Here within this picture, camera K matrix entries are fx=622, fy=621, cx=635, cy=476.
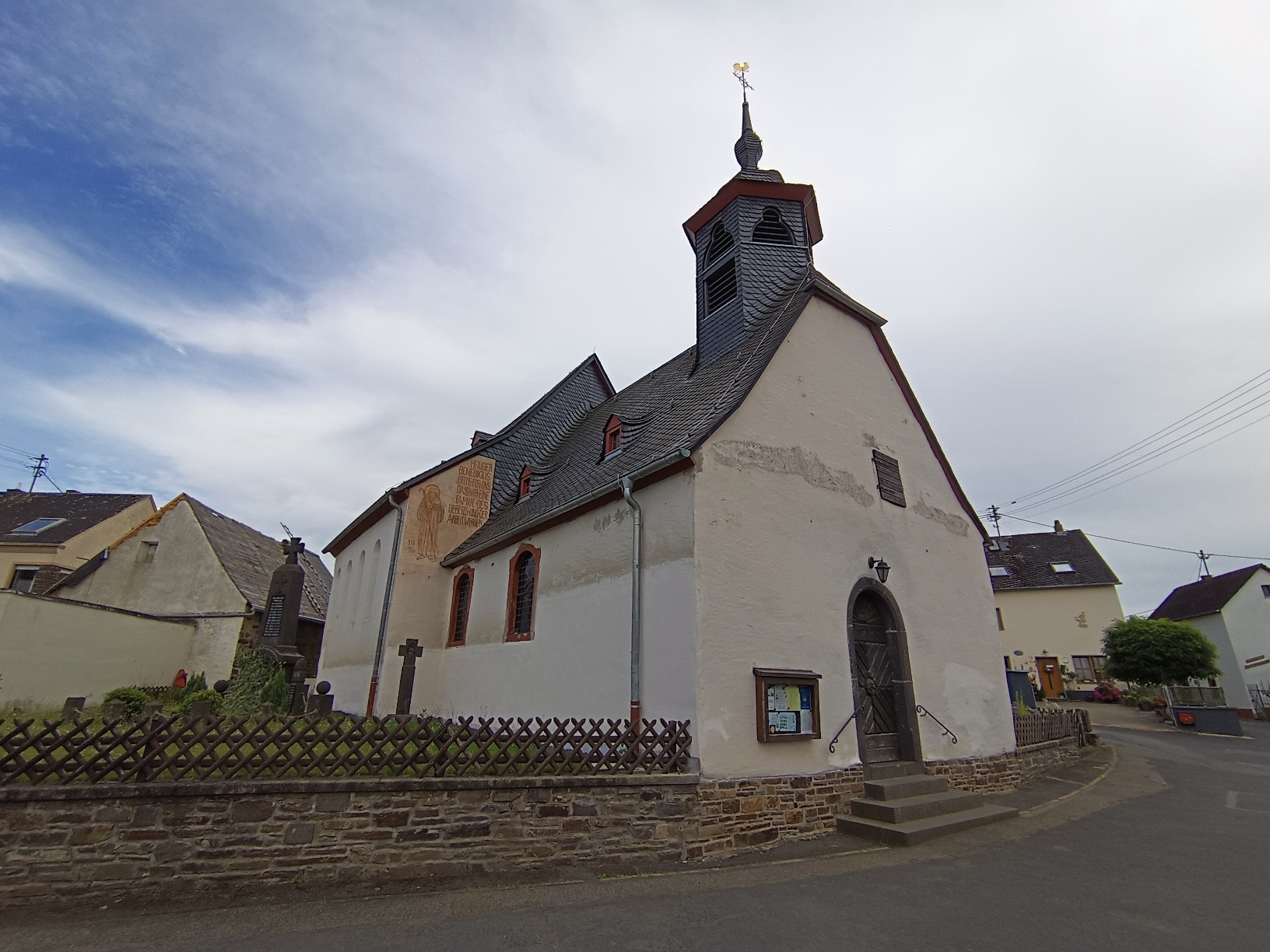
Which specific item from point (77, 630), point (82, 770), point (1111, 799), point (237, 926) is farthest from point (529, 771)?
point (77, 630)

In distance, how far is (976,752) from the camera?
10.3m

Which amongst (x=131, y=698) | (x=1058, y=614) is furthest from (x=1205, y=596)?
(x=131, y=698)

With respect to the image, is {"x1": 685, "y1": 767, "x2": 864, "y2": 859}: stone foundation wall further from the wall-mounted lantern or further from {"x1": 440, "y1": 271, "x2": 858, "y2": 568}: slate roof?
{"x1": 440, "y1": 271, "x2": 858, "y2": 568}: slate roof

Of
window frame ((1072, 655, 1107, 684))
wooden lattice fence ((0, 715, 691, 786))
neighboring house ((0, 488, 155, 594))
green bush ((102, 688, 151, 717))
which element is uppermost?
neighboring house ((0, 488, 155, 594))

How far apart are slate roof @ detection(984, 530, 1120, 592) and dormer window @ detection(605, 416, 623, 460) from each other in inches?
1105

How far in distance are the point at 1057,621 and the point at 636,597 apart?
33512 mm

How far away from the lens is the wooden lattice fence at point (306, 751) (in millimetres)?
5211

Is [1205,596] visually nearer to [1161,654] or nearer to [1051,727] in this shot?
[1161,654]

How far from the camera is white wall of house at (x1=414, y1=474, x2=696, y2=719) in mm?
7641

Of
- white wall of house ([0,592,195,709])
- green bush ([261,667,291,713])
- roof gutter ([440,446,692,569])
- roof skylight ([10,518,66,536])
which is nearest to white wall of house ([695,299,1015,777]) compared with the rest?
roof gutter ([440,446,692,569])

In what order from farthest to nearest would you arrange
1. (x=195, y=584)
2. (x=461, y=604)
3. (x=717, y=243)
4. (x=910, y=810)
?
(x=195, y=584) < (x=717, y=243) < (x=461, y=604) < (x=910, y=810)

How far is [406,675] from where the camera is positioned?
13102 mm

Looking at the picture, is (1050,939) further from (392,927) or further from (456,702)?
(456,702)

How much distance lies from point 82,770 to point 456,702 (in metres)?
7.64
